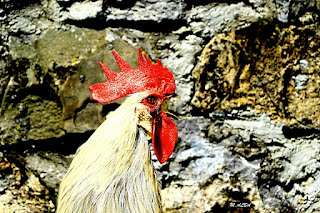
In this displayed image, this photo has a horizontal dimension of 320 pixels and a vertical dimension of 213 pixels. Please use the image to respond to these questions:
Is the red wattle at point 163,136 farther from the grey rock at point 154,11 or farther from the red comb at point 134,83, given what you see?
the grey rock at point 154,11

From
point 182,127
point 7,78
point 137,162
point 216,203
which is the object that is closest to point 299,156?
point 216,203

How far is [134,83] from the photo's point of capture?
161 centimetres

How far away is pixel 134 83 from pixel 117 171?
0.44 meters

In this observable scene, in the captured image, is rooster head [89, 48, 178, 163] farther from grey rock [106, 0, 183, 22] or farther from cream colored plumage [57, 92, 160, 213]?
grey rock [106, 0, 183, 22]

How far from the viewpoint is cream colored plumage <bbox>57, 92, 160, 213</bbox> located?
1.45 meters

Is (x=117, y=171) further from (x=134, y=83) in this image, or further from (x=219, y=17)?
(x=219, y=17)

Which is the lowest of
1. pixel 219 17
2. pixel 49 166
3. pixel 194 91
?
pixel 49 166

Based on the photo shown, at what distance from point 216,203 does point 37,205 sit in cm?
121

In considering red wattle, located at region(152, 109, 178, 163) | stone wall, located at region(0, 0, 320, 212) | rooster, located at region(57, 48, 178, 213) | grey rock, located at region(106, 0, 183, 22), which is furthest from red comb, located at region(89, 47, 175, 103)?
grey rock, located at region(106, 0, 183, 22)

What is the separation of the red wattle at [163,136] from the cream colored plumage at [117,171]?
0.06m

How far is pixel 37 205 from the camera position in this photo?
2.14 meters

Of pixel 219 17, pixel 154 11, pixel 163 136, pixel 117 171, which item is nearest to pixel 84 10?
pixel 154 11

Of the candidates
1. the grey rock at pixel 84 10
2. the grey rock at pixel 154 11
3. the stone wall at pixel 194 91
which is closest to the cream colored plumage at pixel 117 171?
the stone wall at pixel 194 91

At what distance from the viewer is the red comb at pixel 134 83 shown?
63.2 inches
